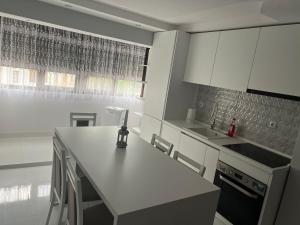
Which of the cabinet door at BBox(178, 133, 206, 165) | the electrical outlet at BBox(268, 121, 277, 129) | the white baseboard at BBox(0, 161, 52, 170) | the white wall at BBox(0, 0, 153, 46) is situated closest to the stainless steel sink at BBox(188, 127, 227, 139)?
the cabinet door at BBox(178, 133, 206, 165)

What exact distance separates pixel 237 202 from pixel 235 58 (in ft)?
5.55

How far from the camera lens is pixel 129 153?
7.13 ft

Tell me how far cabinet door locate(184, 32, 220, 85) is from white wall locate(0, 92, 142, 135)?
92.3 inches

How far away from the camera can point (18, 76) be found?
4.32 m

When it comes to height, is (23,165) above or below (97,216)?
below

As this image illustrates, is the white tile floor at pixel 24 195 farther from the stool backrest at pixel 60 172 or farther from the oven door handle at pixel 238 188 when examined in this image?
the oven door handle at pixel 238 188

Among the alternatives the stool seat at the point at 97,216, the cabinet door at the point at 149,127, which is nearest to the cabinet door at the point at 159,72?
the cabinet door at the point at 149,127

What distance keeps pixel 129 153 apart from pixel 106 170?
442mm

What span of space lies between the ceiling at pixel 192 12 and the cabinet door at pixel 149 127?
1497mm

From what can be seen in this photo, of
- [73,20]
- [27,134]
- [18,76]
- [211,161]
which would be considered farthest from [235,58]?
[27,134]

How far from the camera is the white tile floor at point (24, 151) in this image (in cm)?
346

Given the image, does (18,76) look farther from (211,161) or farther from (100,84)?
(211,161)

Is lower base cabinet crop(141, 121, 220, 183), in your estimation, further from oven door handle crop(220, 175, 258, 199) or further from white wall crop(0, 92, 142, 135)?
white wall crop(0, 92, 142, 135)

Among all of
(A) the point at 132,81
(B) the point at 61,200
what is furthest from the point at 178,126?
(A) the point at 132,81
